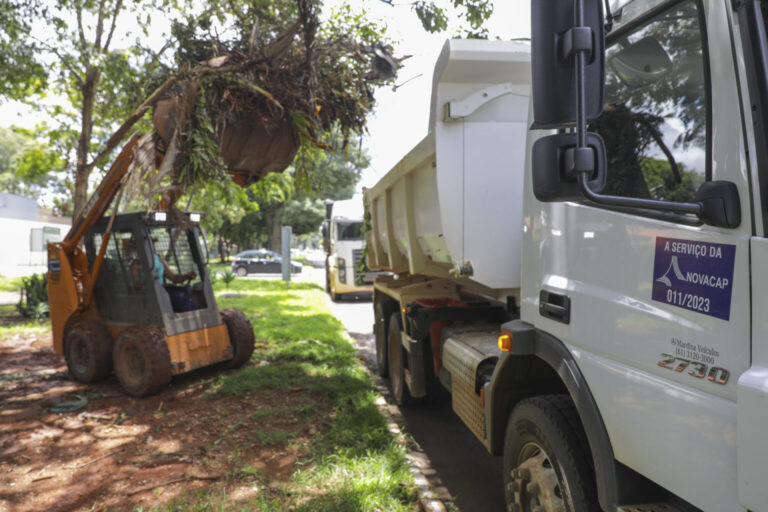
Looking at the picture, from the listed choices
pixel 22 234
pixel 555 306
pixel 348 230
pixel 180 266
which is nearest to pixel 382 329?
pixel 180 266

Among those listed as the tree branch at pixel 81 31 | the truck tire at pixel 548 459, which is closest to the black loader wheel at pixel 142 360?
the truck tire at pixel 548 459

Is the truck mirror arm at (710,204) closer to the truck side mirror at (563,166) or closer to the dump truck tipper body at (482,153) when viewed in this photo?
the truck side mirror at (563,166)

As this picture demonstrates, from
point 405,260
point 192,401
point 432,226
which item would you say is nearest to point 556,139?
point 432,226

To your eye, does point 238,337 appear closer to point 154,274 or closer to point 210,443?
point 154,274

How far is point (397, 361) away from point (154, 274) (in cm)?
297

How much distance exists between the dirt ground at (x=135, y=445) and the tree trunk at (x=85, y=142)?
183 inches

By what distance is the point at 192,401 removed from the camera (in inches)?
227

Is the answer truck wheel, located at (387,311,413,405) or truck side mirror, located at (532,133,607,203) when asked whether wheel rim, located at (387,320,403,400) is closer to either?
truck wheel, located at (387,311,413,405)

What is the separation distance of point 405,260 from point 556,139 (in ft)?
13.3

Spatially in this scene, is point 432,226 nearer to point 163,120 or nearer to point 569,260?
point 569,260

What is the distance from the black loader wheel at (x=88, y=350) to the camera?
20.8 ft

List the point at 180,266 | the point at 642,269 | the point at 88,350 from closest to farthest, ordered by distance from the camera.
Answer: the point at 642,269 < the point at 88,350 < the point at 180,266

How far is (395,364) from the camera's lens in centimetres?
588

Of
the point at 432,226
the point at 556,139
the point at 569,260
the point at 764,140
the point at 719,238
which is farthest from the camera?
the point at 432,226
